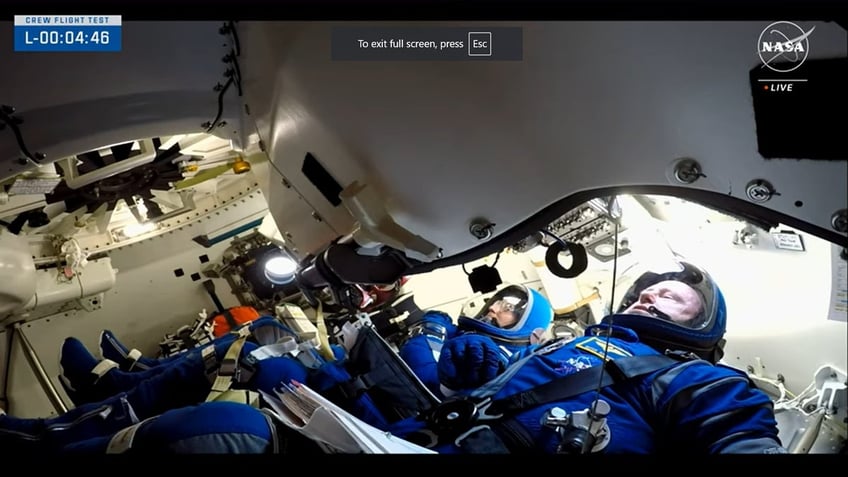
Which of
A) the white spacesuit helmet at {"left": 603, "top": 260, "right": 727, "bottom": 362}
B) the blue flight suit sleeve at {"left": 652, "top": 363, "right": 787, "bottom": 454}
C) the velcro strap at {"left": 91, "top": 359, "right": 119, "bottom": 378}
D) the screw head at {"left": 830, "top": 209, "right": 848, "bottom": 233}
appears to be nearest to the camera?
the screw head at {"left": 830, "top": 209, "right": 848, "bottom": 233}

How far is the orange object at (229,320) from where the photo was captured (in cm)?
207

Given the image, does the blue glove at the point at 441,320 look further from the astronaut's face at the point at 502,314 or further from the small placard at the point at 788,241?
the small placard at the point at 788,241

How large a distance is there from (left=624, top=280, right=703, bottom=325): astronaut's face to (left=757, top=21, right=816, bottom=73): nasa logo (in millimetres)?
1199

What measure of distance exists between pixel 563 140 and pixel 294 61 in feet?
2.06

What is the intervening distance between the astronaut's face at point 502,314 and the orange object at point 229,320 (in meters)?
1.11

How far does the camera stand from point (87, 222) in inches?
84.0

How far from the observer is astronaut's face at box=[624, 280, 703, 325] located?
2035mm

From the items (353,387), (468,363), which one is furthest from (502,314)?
(353,387)

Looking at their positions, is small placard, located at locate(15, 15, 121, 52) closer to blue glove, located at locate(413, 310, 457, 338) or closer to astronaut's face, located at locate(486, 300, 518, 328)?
blue glove, located at locate(413, 310, 457, 338)

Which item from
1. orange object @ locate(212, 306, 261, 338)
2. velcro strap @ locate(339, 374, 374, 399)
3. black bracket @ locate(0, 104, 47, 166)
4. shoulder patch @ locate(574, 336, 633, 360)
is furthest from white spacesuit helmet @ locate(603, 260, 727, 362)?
black bracket @ locate(0, 104, 47, 166)

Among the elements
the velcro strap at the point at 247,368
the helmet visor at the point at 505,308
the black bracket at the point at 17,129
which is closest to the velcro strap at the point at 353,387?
the velcro strap at the point at 247,368

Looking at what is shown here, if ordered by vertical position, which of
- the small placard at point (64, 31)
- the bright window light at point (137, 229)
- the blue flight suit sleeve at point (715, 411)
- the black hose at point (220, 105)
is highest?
the small placard at point (64, 31)

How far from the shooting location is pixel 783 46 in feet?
3.32
